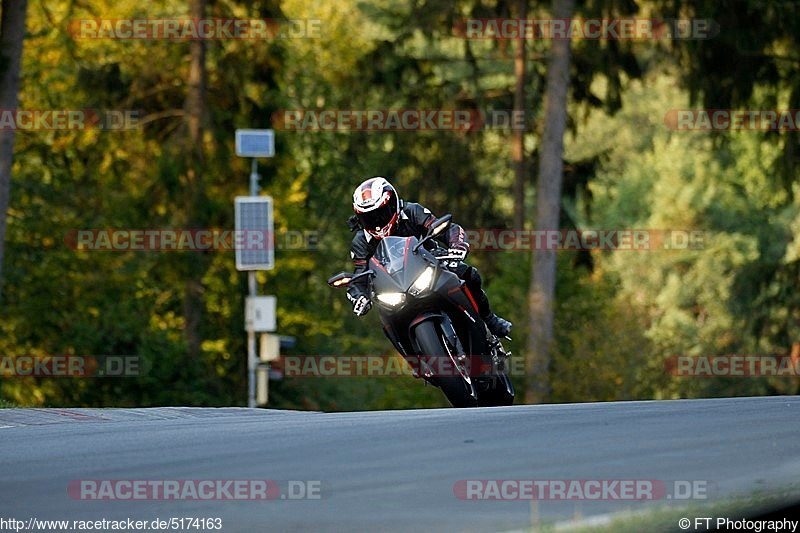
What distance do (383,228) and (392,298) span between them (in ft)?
2.08

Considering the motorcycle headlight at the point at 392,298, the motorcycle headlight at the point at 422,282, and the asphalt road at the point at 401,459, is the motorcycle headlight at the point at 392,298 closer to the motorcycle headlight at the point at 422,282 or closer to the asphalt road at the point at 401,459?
the motorcycle headlight at the point at 422,282

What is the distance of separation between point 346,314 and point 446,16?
76.0 feet

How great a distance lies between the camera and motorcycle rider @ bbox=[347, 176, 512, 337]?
14.4 meters

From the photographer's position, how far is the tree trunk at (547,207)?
1299 inches

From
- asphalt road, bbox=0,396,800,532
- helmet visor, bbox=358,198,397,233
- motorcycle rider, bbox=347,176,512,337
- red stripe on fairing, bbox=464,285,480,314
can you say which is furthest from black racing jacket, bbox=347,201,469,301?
asphalt road, bbox=0,396,800,532

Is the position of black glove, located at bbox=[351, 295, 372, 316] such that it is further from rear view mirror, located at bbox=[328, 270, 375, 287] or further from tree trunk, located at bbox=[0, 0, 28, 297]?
tree trunk, located at bbox=[0, 0, 28, 297]

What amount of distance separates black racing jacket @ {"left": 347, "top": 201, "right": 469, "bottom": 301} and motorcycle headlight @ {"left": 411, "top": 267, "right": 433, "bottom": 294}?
431 millimetres

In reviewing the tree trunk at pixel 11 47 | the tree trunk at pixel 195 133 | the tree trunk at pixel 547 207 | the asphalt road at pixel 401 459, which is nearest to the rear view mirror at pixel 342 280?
the asphalt road at pixel 401 459

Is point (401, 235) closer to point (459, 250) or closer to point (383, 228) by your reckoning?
point (383, 228)

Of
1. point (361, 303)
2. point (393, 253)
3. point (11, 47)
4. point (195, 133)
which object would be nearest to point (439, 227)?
point (393, 253)

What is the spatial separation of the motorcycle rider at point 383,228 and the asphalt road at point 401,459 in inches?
104

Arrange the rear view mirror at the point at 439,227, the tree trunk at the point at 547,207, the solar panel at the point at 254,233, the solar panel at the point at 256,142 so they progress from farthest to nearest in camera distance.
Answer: the solar panel at the point at 254,233 → the solar panel at the point at 256,142 → the tree trunk at the point at 547,207 → the rear view mirror at the point at 439,227

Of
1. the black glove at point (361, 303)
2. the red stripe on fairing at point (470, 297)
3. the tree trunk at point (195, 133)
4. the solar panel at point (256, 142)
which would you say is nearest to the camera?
the black glove at point (361, 303)

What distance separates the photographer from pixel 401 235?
14.7 metres
